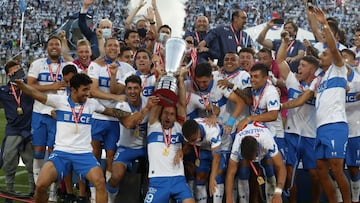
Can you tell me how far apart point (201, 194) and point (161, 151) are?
732mm

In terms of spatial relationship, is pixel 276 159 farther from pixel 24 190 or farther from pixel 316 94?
pixel 24 190

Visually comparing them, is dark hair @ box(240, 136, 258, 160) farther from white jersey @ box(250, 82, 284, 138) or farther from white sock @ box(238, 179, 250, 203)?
white sock @ box(238, 179, 250, 203)

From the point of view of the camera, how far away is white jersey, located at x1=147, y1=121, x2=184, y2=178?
6547 mm

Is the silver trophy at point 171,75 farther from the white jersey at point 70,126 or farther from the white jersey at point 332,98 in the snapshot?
the white jersey at point 332,98

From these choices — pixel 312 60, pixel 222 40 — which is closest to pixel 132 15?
pixel 222 40

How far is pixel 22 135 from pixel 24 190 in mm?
1003

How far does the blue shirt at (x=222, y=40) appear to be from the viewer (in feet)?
27.8

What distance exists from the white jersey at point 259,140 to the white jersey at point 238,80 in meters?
0.58

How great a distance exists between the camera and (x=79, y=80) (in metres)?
6.45

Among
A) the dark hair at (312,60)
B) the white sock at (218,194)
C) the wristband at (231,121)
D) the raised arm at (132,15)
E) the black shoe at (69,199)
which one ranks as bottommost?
the black shoe at (69,199)

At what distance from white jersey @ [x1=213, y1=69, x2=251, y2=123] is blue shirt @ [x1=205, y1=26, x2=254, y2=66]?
3.77ft

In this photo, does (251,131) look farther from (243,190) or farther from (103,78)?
(103,78)

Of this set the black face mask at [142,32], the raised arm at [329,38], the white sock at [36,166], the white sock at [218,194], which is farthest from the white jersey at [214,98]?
the black face mask at [142,32]

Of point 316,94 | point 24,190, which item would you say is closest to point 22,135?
point 24,190
